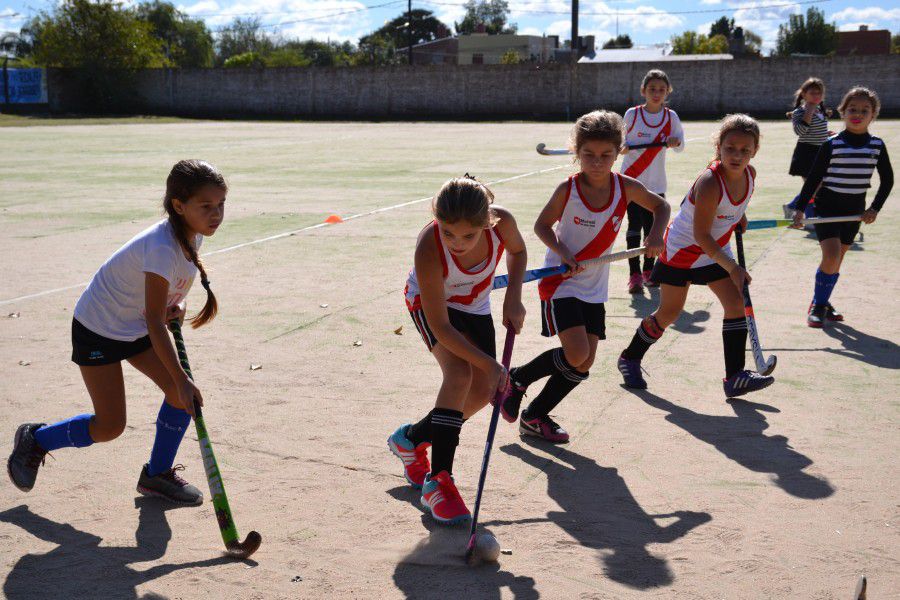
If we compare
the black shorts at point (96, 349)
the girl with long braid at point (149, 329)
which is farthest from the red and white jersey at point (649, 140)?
the black shorts at point (96, 349)

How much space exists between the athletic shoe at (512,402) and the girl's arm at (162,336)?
1.92m

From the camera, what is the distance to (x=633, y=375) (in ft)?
19.2

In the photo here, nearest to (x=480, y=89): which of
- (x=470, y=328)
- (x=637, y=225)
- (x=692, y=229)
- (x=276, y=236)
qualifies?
(x=276, y=236)

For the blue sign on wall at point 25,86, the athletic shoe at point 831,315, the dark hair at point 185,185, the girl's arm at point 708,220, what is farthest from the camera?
the blue sign on wall at point 25,86

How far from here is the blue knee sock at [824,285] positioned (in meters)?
7.27

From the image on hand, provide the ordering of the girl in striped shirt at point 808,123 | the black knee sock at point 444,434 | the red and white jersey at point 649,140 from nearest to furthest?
the black knee sock at point 444,434, the red and white jersey at point 649,140, the girl in striped shirt at point 808,123

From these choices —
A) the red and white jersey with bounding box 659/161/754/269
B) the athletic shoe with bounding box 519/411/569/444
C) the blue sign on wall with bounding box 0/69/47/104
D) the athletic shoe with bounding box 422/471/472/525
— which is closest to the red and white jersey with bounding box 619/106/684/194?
the red and white jersey with bounding box 659/161/754/269

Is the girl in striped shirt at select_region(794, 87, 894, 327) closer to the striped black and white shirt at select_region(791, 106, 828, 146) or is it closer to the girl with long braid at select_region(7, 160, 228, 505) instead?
the striped black and white shirt at select_region(791, 106, 828, 146)

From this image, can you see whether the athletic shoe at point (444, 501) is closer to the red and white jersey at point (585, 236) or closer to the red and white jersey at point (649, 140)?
the red and white jersey at point (585, 236)

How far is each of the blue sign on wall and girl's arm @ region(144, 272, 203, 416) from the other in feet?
181

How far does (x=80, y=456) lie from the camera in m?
4.79

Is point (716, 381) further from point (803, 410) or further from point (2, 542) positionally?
point (2, 542)

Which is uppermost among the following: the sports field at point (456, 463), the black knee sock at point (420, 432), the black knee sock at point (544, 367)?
the black knee sock at point (544, 367)

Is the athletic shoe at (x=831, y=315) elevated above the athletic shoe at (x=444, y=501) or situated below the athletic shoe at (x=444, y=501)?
above
